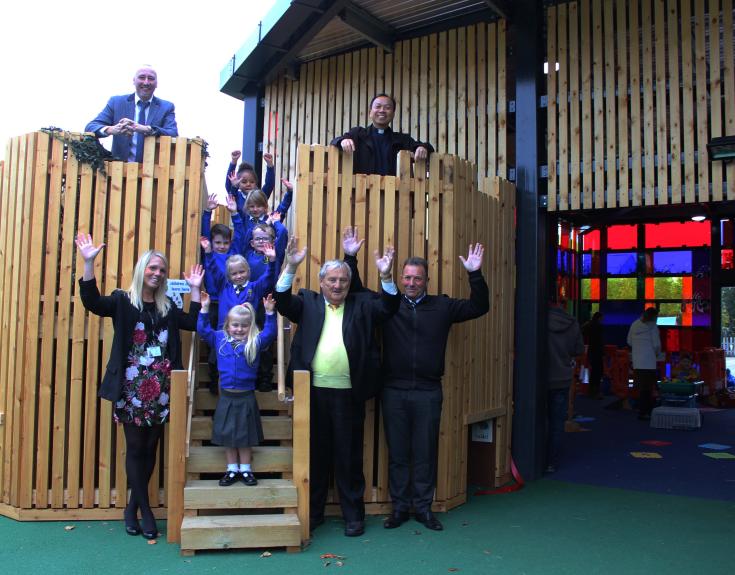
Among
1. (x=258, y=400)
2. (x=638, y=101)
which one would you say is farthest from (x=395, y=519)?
(x=638, y=101)

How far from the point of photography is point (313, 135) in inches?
367

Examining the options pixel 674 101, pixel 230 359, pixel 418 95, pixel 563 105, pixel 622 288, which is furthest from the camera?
pixel 622 288

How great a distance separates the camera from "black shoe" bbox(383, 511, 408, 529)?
527cm

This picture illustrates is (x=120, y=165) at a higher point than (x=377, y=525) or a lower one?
higher

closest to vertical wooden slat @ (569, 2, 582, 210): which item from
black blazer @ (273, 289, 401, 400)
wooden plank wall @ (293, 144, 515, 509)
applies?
wooden plank wall @ (293, 144, 515, 509)

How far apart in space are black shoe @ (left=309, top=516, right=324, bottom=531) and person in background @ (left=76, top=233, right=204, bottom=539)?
3.66 feet

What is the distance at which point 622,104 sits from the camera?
691 cm

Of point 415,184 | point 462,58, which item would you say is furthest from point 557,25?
point 415,184

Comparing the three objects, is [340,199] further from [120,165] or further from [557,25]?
[557,25]

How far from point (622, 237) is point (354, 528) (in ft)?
36.8

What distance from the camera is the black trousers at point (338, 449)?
203 inches

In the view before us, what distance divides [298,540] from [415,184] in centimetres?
305

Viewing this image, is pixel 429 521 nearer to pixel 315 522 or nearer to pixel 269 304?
pixel 315 522

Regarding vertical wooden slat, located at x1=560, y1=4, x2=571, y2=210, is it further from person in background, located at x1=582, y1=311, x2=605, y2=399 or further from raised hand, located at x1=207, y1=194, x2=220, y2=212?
person in background, located at x1=582, y1=311, x2=605, y2=399
